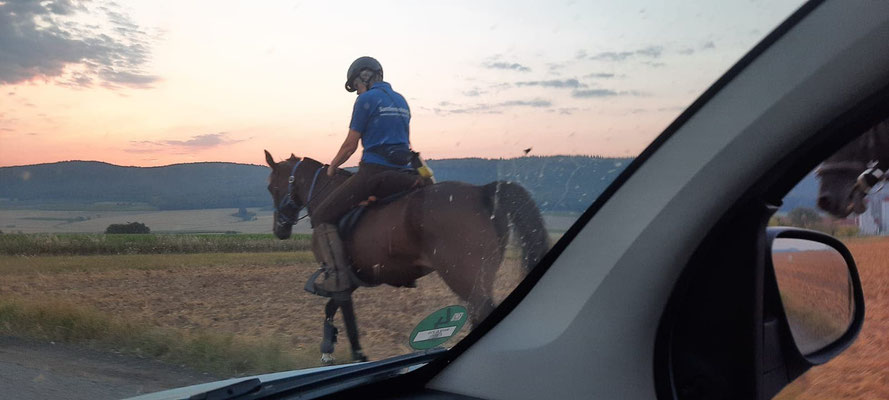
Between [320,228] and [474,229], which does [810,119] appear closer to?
[474,229]

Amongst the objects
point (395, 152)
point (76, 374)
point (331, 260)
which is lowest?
point (76, 374)

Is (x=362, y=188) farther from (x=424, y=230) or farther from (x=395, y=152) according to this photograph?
(x=395, y=152)

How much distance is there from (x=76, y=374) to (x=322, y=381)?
2.41 ft

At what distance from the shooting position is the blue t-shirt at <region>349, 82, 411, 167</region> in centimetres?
246

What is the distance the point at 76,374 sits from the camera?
2.17 m

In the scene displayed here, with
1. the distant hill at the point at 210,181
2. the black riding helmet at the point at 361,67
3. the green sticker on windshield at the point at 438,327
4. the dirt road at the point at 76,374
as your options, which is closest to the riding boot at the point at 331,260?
the distant hill at the point at 210,181

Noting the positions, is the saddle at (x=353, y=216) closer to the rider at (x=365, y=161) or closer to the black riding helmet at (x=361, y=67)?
the rider at (x=365, y=161)

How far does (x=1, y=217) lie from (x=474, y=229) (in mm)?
1790

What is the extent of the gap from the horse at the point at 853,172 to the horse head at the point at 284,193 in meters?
1.73

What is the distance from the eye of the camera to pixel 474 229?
124 inches

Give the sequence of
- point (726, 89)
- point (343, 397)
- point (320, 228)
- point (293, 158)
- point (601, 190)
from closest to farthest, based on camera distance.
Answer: point (726, 89)
point (601, 190)
point (343, 397)
point (293, 158)
point (320, 228)

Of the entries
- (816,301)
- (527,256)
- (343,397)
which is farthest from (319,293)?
(816,301)

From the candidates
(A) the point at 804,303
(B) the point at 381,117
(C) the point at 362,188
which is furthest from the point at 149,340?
(A) the point at 804,303

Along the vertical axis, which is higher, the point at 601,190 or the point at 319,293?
the point at 601,190
